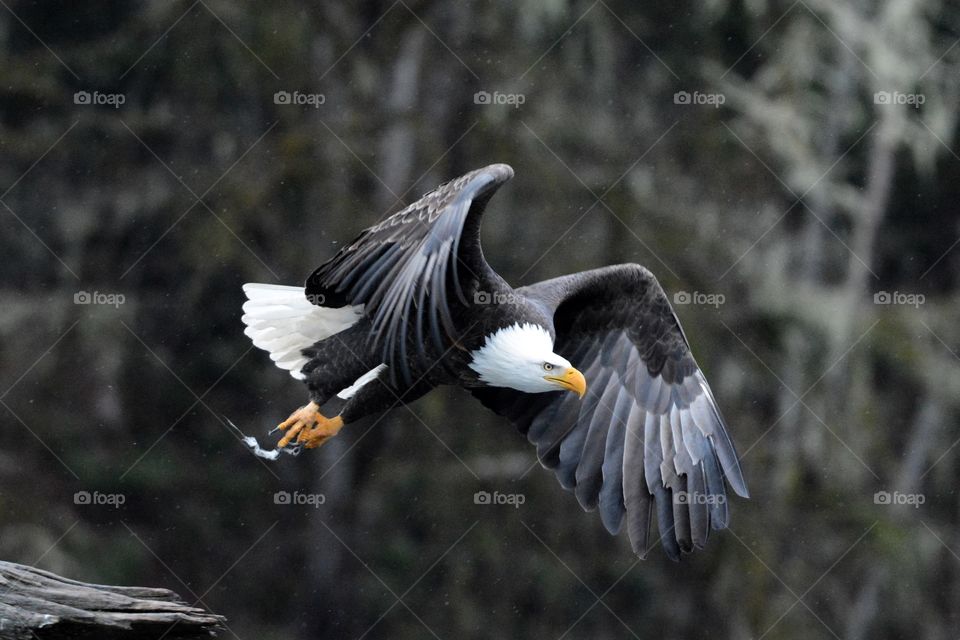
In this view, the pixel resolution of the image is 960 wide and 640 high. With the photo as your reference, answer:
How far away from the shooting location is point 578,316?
6.51 meters

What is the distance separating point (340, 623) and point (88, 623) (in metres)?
6.23

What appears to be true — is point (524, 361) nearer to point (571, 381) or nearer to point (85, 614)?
point (571, 381)

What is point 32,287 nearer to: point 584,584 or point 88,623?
point 584,584

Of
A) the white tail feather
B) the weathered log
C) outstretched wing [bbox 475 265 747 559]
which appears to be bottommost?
the weathered log

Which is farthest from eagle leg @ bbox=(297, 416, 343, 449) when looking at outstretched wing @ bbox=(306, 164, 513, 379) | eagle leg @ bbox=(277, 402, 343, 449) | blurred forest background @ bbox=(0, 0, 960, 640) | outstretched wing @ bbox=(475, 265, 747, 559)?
blurred forest background @ bbox=(0, 0, 960, 640)

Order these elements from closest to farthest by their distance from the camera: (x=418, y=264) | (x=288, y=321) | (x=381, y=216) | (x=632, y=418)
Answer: (x=418, y=264)
(x=288, y=321)
(x=632, y=418)
(x=381, y=216)

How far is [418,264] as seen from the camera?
191 inches

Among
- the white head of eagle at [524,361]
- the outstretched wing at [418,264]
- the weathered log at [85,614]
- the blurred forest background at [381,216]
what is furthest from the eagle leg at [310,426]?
the blurred forest background at [381,216]

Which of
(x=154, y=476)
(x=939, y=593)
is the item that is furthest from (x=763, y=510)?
(x=154, y=476)

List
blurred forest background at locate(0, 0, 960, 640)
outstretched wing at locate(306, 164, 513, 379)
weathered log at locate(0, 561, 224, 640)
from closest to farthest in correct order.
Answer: weathered log at locate(0, 561, 224, 640) < outstretched wing at locate(306, 164, 513, 379) < blurred forest background at locate(0, 0, 960, 640)

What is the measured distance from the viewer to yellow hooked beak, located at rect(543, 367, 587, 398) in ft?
18.5

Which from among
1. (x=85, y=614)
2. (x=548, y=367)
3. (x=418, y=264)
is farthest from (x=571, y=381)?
(x=85, y=614)

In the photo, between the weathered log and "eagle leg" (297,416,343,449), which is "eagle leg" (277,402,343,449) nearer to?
"eagle leg" (297,416,343,449)

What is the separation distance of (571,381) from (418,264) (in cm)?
105
